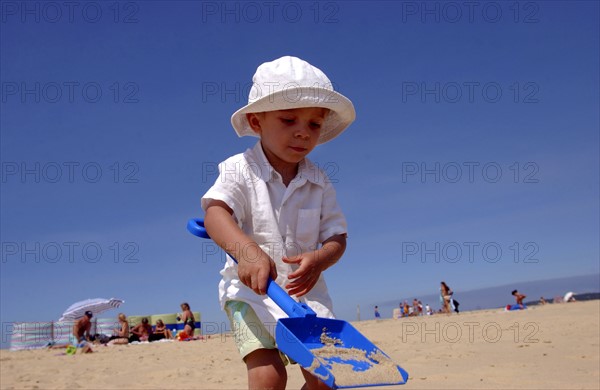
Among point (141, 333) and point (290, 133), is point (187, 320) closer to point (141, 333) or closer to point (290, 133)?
point (141, 333)

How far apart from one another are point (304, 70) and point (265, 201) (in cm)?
58

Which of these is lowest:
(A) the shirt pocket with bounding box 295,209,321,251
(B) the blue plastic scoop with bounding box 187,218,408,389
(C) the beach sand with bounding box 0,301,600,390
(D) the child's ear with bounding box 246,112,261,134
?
(C) the beach sand with bounding box 0,301,600,390

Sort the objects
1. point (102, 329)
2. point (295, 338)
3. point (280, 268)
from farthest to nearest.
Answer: point (102, 329)
point (280, 268)
point (295, 338)

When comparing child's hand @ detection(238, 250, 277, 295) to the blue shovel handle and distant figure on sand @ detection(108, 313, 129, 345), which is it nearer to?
the blue shovel handle

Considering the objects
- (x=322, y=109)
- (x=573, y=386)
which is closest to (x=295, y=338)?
(x=322, y=109)

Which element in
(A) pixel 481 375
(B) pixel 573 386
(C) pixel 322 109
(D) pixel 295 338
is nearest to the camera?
(D) pixel 295 338

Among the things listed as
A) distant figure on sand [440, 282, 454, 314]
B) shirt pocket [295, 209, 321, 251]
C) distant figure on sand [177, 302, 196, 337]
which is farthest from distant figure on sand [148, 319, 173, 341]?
shirt pocket [295, 209, 321, 251]

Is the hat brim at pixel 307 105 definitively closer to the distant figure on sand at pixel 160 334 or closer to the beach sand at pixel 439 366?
the beach sand at pixel 439 366

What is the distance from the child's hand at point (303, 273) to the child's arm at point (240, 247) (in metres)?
0.16

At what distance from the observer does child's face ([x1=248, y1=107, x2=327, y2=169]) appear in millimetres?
2277

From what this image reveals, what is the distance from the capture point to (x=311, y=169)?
244 centimetres

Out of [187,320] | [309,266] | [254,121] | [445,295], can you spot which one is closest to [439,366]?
[309,266]

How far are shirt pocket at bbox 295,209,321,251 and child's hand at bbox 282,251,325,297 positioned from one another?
15 cm

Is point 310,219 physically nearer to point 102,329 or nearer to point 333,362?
point 333,362
